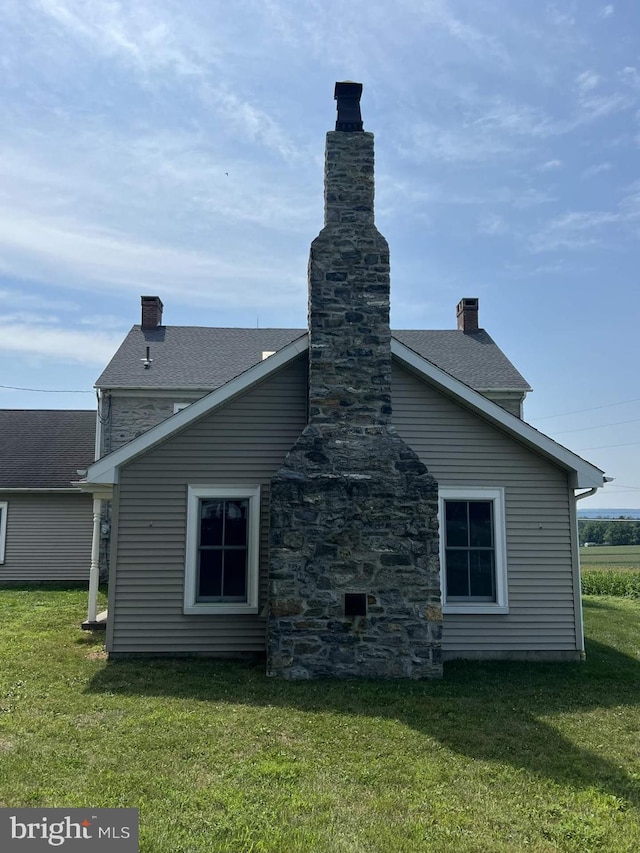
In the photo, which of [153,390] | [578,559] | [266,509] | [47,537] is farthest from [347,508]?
[47,537]

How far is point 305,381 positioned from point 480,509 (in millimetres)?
3143

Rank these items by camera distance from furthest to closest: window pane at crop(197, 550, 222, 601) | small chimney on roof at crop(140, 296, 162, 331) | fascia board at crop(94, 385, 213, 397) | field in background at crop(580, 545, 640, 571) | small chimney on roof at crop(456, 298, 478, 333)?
field in background at crop(580, 545, 640, 571), small chimney on roof at crop(456, 298, 478, 333), small chimney on roof at crop(140, 296, 162, 331), fascia board at crop(94, 385, 213, 397), window pane at crop(197, 550, 222, 601)

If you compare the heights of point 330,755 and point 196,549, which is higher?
point 196,549

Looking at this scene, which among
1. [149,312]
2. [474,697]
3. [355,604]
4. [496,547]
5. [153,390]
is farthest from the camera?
[149,312]

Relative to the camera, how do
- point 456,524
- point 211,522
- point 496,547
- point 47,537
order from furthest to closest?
1. point 47,537
2. point 456,524
3. point 496,547
4. point 211,522

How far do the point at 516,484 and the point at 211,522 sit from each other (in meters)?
4.41

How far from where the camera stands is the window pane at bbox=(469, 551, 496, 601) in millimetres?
9008

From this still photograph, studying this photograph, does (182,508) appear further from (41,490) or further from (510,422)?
(41,490)

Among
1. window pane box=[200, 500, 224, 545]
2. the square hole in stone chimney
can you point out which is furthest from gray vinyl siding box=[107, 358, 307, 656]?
the square hole in stone chimney

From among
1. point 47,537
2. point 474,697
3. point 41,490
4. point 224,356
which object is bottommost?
point 474,697

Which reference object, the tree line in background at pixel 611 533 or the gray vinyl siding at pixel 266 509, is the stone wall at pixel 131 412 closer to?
the gray vinyl siding at pixel 266 509

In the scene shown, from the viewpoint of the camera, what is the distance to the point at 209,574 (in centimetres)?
884

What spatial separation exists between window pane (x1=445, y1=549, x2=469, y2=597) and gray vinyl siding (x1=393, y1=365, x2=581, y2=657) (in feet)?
1.99

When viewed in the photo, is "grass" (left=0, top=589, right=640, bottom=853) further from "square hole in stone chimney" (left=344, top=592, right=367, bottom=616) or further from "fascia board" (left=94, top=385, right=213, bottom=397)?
"fascia board" (left=94, top=385, right=213, bottom=397)
